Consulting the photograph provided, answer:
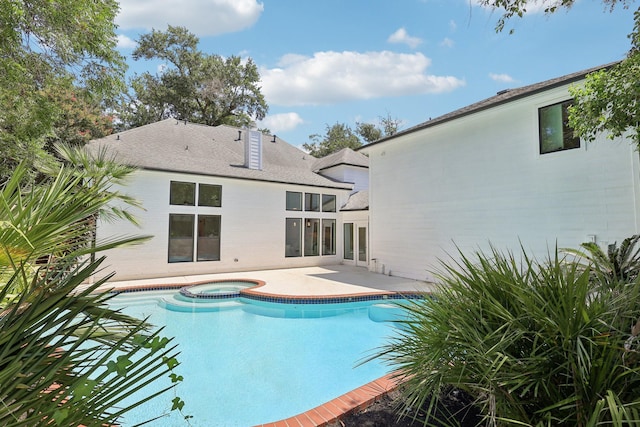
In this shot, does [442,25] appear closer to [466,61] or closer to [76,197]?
[466,61]

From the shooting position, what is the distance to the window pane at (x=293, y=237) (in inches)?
686

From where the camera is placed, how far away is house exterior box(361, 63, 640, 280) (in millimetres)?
8453

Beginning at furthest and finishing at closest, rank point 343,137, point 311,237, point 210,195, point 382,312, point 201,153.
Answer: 1. point 343,137
2. point 311,237
3. point 201,153
4. point 210,195
5. point 382,312

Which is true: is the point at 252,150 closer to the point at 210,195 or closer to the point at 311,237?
the point at 210,195

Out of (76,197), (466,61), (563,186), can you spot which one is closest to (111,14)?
(76,197)

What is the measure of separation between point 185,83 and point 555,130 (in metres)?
27.9

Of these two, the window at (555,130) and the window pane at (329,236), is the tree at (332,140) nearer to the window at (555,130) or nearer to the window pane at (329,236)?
the window pane at (329,236)

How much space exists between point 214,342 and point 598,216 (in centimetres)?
1087

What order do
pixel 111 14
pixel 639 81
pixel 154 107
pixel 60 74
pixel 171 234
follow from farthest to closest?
1. pixel 154 107
2. pixel 171 234
3. pixel 60 74
4. pixel 111 14
5. pixel 639 81

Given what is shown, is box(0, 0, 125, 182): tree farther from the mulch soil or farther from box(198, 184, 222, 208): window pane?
the mulch soil

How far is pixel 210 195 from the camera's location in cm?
1509

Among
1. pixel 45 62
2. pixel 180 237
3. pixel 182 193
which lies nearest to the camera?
Result: pixel 45 62

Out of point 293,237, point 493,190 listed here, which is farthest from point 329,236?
point 493,190

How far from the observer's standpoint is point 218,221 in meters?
15.2
